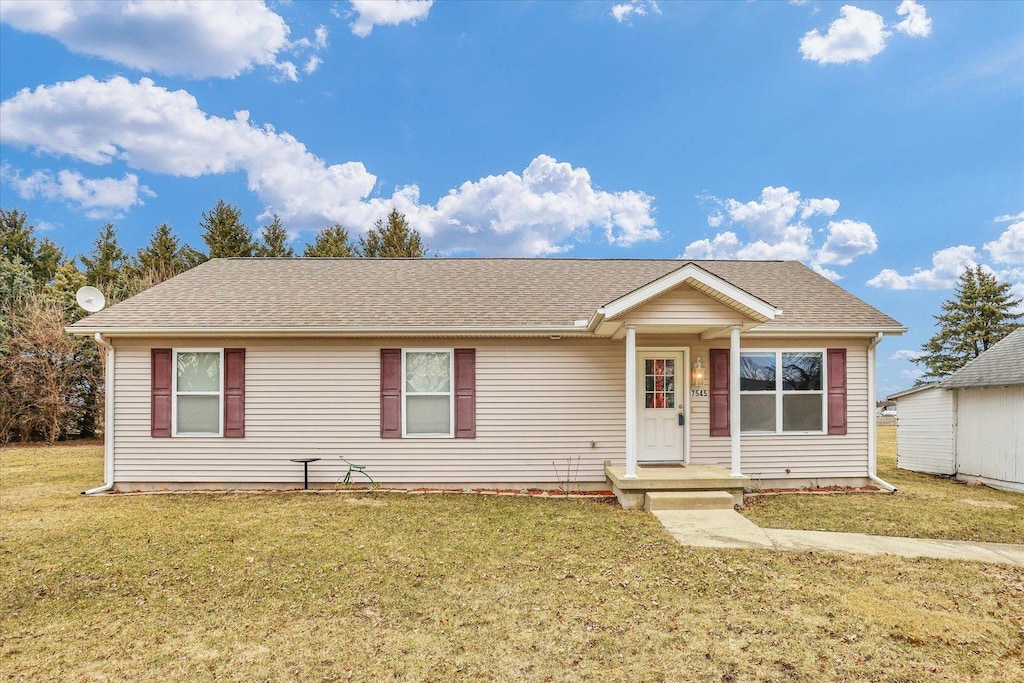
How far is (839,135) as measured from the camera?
15.2 metres

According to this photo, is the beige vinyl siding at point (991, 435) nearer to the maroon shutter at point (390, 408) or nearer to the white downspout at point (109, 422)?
the maroon shutter at point (390, 408)

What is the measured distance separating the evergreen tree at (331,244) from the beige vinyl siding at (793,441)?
25.7 metres

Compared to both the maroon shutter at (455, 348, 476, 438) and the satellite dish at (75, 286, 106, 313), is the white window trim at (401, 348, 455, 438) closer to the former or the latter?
the maroon shutter at (455, 348, 476, 438)

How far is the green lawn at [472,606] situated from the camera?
3.17 m

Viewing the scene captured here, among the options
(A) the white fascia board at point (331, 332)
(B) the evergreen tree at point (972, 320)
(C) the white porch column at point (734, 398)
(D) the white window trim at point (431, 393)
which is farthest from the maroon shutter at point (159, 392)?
(B) the evergreen tree at point (972, 320)

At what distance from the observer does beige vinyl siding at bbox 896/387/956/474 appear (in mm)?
10742

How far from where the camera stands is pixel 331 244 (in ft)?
99.9

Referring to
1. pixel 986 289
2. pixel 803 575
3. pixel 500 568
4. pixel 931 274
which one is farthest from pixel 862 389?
pixel 986 289

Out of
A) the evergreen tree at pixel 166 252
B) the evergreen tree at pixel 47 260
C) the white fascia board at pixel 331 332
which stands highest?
the evergreen tree at pixel 166 252

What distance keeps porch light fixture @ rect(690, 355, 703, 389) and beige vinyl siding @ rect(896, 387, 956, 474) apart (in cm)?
636

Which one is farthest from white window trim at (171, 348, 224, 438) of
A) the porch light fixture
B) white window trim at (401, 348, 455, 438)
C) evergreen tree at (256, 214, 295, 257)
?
evergreen tree at (256, 214, 295, 257)

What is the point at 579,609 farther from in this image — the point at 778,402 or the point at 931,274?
the point at 931,274

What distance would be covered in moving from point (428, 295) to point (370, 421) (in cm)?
260

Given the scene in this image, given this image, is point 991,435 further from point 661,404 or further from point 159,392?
point 159,392
